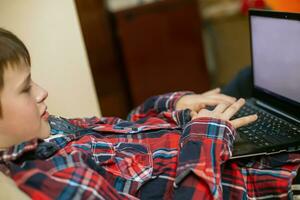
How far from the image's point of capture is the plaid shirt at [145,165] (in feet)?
2.60

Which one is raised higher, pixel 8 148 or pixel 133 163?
pixel 8 148

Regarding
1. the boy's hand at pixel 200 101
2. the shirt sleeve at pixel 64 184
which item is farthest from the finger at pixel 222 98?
the shirt sleeve at pixel 64 184

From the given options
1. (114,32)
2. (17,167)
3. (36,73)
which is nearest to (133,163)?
(17,167)

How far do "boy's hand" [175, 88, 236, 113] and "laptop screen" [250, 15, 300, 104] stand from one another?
0.36ft

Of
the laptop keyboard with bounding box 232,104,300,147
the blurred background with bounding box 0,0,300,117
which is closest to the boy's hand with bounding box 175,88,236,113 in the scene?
the laptop keyboard with bounding box 232,104,300,147

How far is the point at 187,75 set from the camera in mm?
2652

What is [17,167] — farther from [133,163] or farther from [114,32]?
[114,32]

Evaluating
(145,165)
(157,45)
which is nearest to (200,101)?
(145,165)

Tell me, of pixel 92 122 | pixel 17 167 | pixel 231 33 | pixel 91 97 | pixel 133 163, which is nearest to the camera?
pixel 17 167

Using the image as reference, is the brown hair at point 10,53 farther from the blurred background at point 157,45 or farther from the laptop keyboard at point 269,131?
the blurred background at point 157,45

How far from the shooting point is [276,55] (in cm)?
108

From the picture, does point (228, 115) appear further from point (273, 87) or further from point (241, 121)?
point (273, 87)

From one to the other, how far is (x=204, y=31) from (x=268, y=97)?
1697mm

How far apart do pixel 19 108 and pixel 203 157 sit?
386mm
